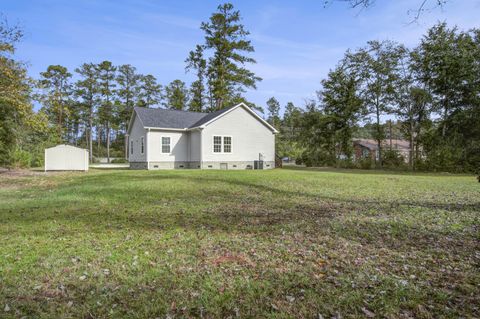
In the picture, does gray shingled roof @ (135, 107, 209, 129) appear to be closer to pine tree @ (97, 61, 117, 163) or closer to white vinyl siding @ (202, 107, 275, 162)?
white vinyl siding @ (202, 107, 275, 162)

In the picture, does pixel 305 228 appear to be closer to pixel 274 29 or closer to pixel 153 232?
pixel 153 232

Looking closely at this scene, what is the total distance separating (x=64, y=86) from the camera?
39531 mm

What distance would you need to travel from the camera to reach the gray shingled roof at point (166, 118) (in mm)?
21891

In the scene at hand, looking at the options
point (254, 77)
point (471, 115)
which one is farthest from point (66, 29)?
Answer: point (471, 115)

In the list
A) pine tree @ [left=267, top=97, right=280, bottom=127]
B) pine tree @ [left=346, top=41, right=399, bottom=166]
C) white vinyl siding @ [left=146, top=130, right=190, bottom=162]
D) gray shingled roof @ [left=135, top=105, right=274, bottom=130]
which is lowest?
white vinyl siding @ [left=146, top=130, right=190, bottom=162]

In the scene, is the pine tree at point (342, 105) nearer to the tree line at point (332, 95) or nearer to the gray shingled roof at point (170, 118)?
the tree line at point (332, 95)

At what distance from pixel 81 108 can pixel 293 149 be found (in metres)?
31.9

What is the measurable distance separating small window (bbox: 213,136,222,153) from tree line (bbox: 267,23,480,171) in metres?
11.7

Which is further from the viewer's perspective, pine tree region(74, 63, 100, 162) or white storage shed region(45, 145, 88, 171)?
pine tree region(74, 63, 100, 162)

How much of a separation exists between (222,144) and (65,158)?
10852 mm

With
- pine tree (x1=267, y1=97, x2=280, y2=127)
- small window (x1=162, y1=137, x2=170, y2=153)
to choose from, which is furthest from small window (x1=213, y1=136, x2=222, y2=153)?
pine tree (x1=267, y1=97, x2=280, y2=127)

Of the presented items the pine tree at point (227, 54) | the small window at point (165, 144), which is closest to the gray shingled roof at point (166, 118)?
the small window at point (165, 144)

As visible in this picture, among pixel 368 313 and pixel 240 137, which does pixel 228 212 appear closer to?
pixel 368 313

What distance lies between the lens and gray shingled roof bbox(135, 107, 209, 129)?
A: 21891 millimetres
